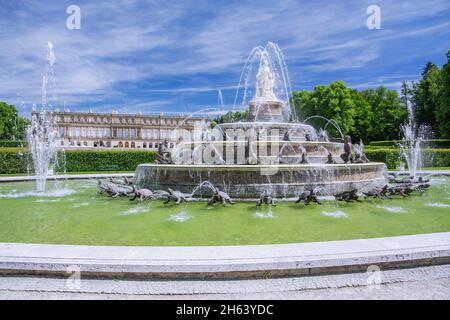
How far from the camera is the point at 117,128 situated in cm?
13412

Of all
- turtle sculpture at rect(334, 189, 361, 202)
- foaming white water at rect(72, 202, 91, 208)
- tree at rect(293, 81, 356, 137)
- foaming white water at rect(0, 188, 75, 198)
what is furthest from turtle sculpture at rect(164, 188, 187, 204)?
tree at rect(293, 81, 356, 137)

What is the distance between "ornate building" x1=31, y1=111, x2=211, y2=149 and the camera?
128m

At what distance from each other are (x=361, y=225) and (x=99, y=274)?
19.1 feet

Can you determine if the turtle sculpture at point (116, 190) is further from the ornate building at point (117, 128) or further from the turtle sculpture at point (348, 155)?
the ornate building at point (117, 128)

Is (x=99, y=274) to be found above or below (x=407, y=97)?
below

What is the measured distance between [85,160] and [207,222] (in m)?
25.8

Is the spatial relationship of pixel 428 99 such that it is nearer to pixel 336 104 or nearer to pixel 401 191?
pixel 336 104

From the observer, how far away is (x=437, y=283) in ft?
16.8

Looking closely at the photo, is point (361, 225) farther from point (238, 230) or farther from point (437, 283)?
point (437, 283)

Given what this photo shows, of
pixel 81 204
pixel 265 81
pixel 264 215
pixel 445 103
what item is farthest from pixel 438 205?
pixel 445 103

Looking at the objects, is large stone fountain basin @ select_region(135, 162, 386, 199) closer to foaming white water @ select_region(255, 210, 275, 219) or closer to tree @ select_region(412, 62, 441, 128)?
foaming white water @ select_region(255, 210, 275, 219)

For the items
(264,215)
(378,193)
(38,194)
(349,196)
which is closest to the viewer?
(264,215)
